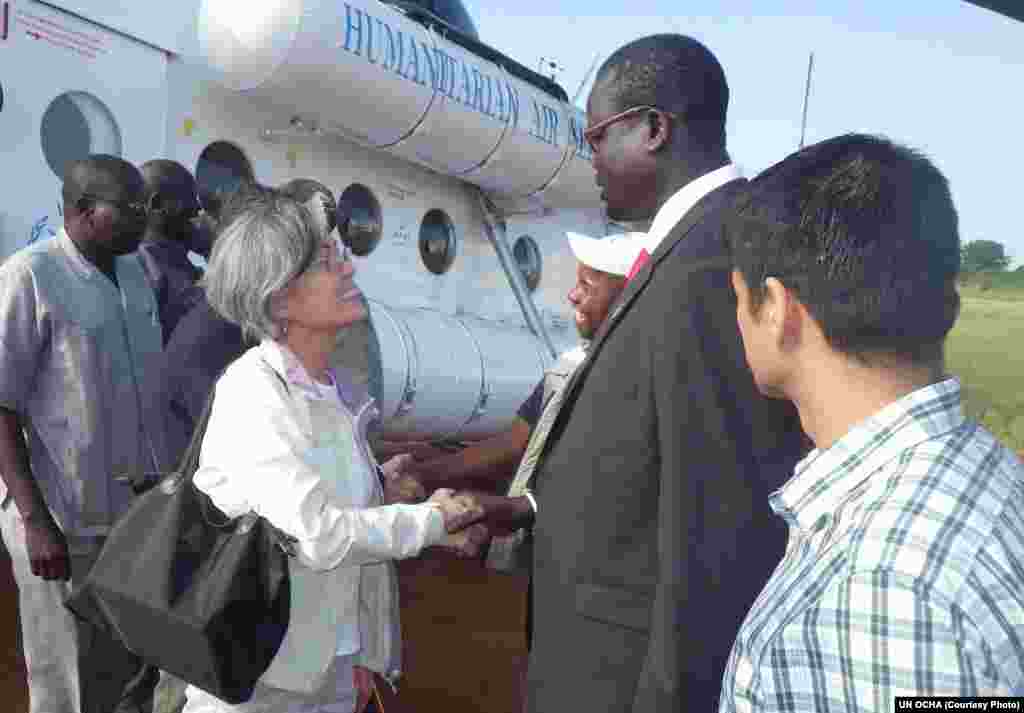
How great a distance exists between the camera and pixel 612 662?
1617 mm

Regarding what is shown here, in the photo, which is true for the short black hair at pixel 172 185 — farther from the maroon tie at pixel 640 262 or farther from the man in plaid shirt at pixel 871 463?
the man in plaid shirt at pixel 871 463

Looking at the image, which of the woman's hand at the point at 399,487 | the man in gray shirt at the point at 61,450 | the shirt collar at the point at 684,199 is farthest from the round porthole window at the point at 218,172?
the shirt collar at the point at 684,199

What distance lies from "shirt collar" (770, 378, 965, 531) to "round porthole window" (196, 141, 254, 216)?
464 centimetres

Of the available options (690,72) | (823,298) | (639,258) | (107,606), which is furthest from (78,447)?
(823,298)

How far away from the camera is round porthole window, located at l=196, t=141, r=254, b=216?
213 inches

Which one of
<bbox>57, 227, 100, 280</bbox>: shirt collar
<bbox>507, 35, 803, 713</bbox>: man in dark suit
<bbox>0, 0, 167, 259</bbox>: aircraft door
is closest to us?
<bbox>507, 35, 803, 713</bbox>: man in dark suit

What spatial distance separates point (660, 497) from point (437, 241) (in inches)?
244

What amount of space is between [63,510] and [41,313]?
514mm

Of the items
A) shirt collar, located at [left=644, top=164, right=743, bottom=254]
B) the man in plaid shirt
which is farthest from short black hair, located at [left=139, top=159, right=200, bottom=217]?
the man in plaid shirt

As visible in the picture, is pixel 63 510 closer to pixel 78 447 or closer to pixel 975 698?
pixel 78 447

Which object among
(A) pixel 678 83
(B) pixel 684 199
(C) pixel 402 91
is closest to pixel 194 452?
(B) pixel 684 199

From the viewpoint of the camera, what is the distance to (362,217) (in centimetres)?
679

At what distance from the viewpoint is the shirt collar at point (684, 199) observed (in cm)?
184

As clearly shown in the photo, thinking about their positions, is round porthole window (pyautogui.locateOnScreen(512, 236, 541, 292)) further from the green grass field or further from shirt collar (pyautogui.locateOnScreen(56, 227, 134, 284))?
shirt collar (pyautogui.locateOnScreen(56, 227, 134, 284))
